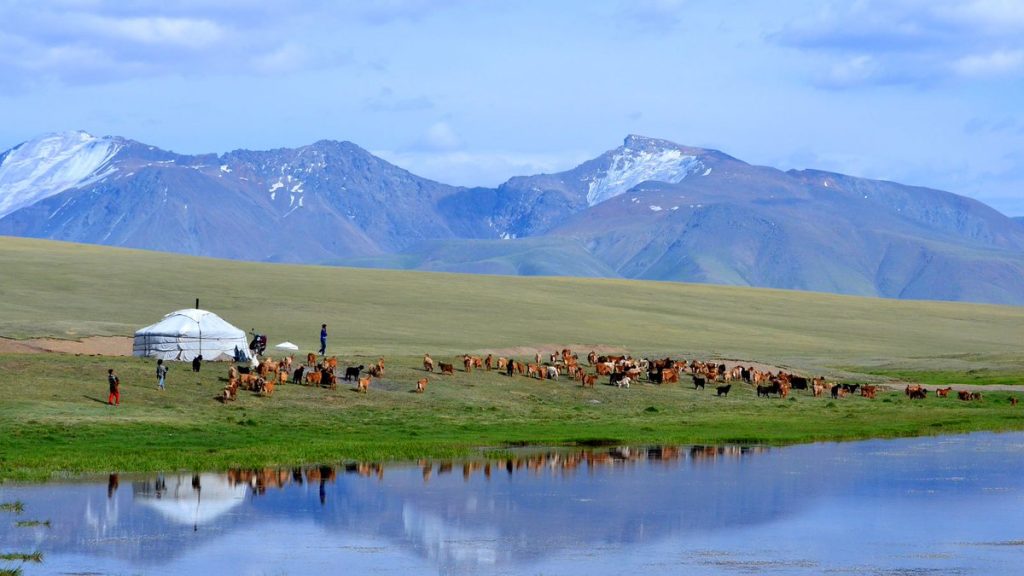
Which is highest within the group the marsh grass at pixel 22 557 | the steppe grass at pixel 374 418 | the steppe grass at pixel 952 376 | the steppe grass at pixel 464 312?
the steppe grass at pixel 464 312

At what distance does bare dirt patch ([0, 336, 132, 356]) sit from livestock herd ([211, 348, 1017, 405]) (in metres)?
8.48

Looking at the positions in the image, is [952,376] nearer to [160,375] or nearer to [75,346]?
[75,346]

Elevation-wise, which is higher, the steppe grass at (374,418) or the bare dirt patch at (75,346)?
the bare dirt patch at (75,346)

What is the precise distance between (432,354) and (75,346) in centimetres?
1998

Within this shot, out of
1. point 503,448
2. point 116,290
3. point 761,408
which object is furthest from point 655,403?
point 116,290

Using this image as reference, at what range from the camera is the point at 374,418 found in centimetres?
5238

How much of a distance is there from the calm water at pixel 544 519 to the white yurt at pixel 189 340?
21.8m

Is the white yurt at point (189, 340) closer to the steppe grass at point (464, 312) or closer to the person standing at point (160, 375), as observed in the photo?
the person standing at point (160, 375)

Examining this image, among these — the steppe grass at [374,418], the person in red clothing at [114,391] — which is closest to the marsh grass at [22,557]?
the steppe grass at [374,418]

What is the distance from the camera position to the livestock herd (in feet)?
189

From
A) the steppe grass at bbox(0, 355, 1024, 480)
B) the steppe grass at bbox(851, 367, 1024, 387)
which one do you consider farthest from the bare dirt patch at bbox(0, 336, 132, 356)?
the steppe grass at bbox(851, 367, 1024, 387)

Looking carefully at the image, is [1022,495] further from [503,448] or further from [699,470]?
[503,448]

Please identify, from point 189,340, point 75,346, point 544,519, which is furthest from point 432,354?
point 544,519

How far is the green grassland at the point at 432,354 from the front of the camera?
150ft
